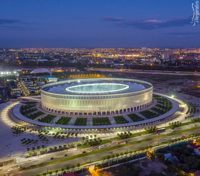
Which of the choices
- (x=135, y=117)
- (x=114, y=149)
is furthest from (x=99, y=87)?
(x=114, y=149)

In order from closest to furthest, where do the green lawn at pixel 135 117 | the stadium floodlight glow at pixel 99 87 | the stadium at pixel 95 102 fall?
the green lawn at pixel 135 117 < the stadium at pixel 95 102 < the stadium floodlight glow at pixel 99 87

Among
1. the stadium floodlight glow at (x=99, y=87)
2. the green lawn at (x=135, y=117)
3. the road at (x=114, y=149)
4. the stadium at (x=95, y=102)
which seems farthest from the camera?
the stadium floodlight glow at (x=99, y=87)

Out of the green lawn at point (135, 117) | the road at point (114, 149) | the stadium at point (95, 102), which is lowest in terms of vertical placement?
the road at point (114, 149)

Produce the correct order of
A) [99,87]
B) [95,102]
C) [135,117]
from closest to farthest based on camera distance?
[135,117] < [95,102] < [99,87]

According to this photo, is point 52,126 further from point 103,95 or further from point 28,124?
point 103,95

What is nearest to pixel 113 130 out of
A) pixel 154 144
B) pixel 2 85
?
pixel 154 144

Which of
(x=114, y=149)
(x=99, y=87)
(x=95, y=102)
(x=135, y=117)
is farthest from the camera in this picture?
(x=99, y=87)

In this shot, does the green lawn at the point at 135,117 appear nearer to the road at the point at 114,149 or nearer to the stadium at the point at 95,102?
the stadium at the point at 95,102

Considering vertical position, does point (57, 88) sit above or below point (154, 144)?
above

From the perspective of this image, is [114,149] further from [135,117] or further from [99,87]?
[99,87]

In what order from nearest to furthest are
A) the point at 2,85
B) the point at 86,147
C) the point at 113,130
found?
the point at 86,147 < the point at 113,130 < the point at 2,85

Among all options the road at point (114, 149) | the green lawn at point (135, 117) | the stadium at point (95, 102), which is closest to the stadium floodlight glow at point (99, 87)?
the stadium at point (95, 102)
